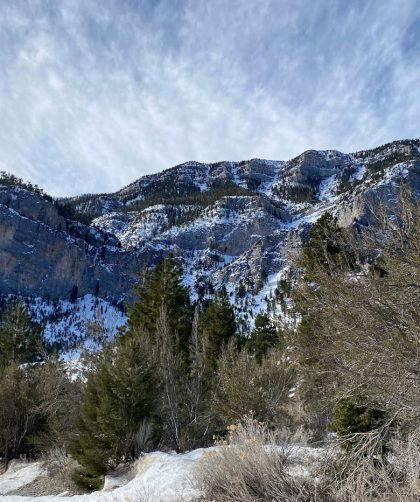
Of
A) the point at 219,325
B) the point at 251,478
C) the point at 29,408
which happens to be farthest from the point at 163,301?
the point at 251,478

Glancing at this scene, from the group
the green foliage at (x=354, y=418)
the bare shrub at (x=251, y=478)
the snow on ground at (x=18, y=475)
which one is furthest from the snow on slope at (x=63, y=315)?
the bare shrub at (x=251, y=478)

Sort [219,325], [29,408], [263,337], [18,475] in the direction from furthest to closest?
1. [263,337]
2. [219,325]
3. [29,408]
4. [18,475]

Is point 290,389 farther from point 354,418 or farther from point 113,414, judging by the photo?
point 354,418

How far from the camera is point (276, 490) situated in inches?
203

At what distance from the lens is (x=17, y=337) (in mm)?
38406

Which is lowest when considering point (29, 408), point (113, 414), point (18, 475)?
point (18, 475)

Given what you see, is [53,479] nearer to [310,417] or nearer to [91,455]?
[91,455]

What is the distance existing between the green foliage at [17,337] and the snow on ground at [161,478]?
2956 centimetres

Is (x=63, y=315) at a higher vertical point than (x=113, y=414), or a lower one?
higher

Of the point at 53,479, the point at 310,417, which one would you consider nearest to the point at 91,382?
the point at 53,479

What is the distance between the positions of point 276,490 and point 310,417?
9756 millimetres

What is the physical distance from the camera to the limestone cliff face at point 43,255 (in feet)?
550

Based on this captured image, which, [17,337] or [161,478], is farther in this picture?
[17,337]

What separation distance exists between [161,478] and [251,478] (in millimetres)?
3103
